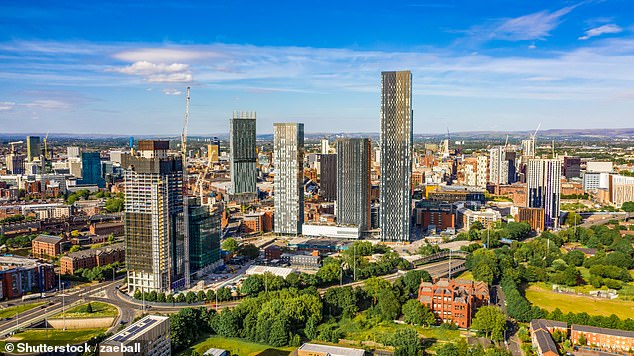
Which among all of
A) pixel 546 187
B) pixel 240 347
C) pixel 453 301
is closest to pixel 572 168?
pixel 546 187

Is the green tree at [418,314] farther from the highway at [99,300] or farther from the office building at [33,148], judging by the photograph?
the office building at [33,148]

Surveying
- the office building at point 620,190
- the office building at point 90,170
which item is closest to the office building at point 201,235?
the office building at point 90,170

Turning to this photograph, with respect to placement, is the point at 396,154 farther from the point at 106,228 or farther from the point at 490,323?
the point at 106,228

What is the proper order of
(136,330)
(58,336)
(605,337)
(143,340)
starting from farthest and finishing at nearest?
1. (58,336)
2. (605,337)
3. (136,330)
4. (143,340)

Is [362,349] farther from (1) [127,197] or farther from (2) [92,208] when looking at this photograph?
(2) [92,208]

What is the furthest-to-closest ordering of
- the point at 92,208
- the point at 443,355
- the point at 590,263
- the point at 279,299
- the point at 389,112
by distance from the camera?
the point at 92,208 < the point at 389,112 < the point at 590,263 < the point at 279,299 < the point at 443,355

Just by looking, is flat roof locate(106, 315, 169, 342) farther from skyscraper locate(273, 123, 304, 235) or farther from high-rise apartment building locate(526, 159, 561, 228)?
high-rise apartment building locate(526, 159, 561, 228)

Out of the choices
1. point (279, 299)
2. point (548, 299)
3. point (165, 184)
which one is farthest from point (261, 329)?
point (548, 299)
